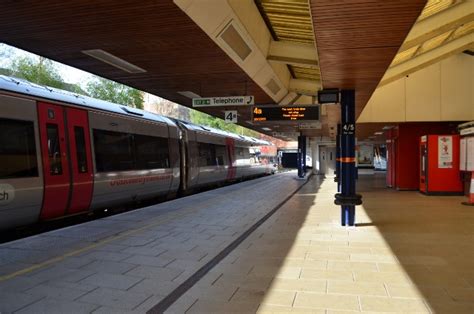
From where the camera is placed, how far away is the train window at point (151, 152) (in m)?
10.9

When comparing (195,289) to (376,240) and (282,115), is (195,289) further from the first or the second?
(282,115)

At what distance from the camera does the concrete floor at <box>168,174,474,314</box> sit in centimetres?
395

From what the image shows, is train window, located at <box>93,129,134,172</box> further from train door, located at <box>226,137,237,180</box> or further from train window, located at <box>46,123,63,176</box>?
train door, located at <box>226,137,237,180</box>

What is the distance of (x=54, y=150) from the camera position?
24.6 feet

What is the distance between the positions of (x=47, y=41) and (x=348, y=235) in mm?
6027

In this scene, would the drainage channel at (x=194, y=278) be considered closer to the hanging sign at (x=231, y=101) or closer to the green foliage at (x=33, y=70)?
the hanging sign at (x=231, y=101)

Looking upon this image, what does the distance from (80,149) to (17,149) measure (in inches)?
67.4

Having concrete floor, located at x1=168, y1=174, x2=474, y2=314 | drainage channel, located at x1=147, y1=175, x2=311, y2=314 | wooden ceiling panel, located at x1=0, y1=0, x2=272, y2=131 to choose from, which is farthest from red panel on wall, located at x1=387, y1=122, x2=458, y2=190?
drainage channel, located at x1=147, y1=175, x2=311, y2=314

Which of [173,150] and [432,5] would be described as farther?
[173,150]

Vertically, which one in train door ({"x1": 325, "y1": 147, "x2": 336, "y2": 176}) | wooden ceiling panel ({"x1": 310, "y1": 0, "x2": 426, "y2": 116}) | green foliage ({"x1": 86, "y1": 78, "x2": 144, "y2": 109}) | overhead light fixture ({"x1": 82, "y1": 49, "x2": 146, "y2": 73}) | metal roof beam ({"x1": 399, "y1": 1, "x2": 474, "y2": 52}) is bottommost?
train door ({"x1": 325, "y1": 147, "x2": 336, "y2": 176})

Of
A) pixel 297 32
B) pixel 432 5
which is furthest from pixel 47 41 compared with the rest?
pixel 432 5

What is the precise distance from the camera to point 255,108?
11953mm

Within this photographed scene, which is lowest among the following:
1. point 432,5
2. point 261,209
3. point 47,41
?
point 261,209

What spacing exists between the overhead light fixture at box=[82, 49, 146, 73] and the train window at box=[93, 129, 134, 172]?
56.8 inches
